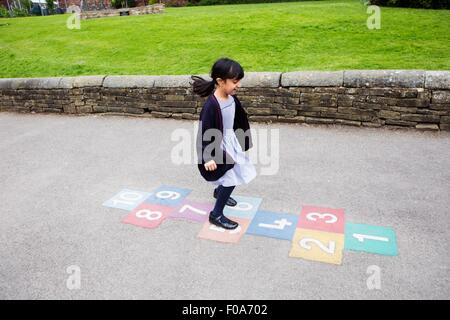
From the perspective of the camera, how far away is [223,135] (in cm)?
392

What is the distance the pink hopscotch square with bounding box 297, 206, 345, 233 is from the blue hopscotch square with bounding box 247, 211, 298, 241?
0.11 metres

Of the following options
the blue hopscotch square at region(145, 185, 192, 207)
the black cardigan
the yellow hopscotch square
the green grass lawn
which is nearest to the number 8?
the yellow hopscotch square

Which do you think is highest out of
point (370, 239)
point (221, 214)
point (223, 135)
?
point (223, 135)

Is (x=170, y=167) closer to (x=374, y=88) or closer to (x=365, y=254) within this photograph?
(x=365, y=254)

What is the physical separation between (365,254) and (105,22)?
573 inches

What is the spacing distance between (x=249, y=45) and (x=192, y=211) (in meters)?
6.54

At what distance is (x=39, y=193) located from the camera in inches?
202

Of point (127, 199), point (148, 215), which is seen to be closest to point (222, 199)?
point (148, 215)

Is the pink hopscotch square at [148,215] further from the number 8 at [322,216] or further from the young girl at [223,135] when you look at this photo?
the number 8 at [322,216]

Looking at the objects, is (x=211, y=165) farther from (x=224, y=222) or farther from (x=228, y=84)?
(x=228, y=84)

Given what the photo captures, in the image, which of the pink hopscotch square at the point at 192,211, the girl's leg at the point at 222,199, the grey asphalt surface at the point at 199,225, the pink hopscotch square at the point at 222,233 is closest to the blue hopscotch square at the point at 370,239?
the grey asphalt surface at the point at 199,225

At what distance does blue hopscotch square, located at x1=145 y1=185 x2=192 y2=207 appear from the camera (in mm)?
4682

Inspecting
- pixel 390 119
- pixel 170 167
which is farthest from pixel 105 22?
pixel 390 119

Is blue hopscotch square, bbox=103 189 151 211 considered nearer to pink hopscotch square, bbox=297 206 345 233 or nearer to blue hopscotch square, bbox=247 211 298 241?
blue hopscotch square, bbox=247 211 298 241
